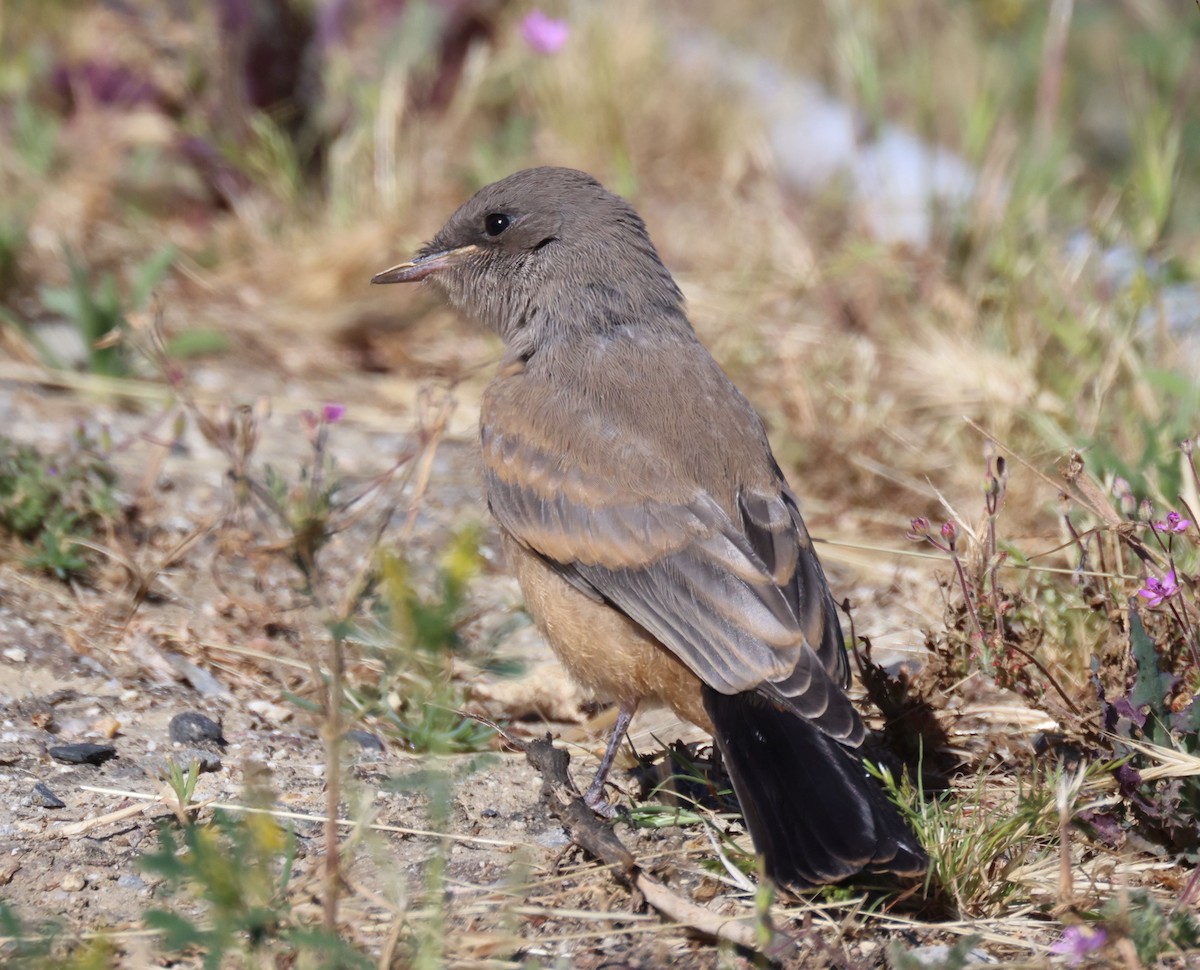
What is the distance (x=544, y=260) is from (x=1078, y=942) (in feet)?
8.62

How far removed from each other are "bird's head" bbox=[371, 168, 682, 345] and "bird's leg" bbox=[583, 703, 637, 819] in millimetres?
1206

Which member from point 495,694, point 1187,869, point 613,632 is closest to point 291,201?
point 495,694

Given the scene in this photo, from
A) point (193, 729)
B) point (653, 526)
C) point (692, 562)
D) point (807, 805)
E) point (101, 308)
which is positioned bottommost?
point (807, 805)

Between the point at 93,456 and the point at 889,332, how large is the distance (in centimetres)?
339

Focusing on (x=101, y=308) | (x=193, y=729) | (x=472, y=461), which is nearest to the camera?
(x=193, y=729)

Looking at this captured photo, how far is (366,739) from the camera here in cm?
400

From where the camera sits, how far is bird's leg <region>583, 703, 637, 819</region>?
3684mm

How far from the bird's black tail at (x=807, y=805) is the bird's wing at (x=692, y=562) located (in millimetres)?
70

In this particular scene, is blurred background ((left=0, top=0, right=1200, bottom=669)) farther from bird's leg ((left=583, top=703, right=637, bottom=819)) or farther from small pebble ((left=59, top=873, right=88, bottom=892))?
small pebble ((left=59, top=873, right=88, bottom=892))

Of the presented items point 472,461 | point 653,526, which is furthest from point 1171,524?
point 472,461

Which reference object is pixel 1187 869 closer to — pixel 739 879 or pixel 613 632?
pixel 739 879

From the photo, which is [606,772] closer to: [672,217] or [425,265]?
[425,265]

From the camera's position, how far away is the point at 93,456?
489cm

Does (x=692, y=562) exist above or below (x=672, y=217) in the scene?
below
